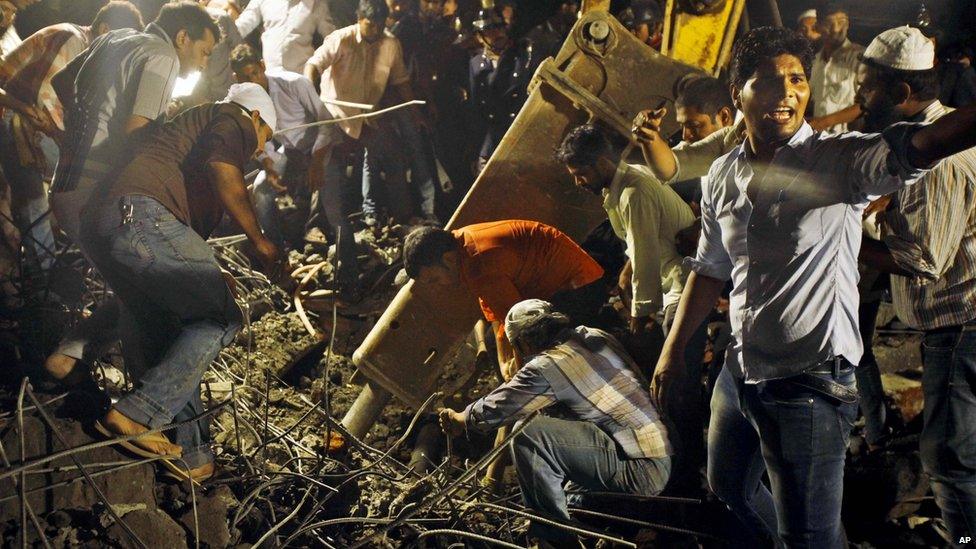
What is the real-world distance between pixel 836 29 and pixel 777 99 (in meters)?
2.79

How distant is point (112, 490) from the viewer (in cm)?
275

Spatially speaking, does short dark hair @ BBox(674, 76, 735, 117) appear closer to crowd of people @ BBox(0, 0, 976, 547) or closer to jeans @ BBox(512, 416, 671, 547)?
crowd of people @ BBox(0, 0, 976, 547)

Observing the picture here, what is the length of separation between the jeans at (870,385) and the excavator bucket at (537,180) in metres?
1.35

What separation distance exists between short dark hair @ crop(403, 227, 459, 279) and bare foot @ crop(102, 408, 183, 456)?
1.41 meters

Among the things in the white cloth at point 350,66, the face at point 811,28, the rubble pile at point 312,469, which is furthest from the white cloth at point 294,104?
the face at point 811,28

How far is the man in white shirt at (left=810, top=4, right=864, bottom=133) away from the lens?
4211 mm

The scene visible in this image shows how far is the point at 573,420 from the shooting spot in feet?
10.7

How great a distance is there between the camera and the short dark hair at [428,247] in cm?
370

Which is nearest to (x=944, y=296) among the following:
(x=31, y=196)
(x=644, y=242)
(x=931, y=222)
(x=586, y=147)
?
(x=931, y=222)

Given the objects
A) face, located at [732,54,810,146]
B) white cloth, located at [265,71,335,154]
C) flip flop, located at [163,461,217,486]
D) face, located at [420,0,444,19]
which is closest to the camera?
face, located at [732,54,810,146]

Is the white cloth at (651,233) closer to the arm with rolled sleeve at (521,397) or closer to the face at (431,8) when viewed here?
the arm with rolled sleeve at (521,397)

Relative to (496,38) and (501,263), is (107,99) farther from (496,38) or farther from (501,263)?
(496,38)

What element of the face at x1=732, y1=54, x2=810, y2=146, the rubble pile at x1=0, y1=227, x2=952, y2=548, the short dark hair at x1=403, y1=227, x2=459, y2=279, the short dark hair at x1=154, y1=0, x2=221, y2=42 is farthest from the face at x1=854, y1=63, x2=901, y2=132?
the short dark hair at x1=154, y1=0, x2=221, y2=42

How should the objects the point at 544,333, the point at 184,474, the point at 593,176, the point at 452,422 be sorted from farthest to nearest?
the point at 593,176 < the point at 452,422 < the point at 544,333 < the point at 184,474
